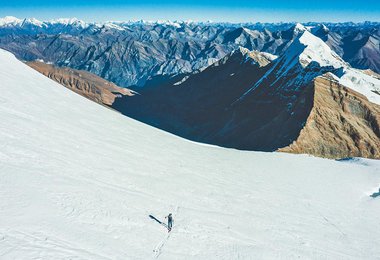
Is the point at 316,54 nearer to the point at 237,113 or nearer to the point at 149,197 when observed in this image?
the point at 237,113

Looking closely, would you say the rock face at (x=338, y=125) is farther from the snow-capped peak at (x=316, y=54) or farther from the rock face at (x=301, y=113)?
the snow-capped peak at (x=316, y=54)

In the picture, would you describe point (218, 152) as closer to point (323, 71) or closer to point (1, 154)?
point (1, 154)

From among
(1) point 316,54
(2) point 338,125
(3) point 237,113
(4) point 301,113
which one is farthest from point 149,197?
(1) point 316,54

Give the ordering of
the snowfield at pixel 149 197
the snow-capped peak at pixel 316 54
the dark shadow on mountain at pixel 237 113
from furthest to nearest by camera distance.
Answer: the snow-capped peak at pixel 316 54, the dark shadow on mountain at pixel 237 113, the snowfield at pixel 149 197

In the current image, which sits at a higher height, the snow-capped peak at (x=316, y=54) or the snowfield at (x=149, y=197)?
the snow-capped peak at (x=316, y=54)

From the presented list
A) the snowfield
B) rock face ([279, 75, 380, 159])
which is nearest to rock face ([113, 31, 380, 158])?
rock face ([279, 75, 380, 159])

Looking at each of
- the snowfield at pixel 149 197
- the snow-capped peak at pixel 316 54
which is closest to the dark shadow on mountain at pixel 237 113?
the snow-capped peak at pixel 316 54

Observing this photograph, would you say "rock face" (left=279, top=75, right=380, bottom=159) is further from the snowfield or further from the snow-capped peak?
the snowfield
